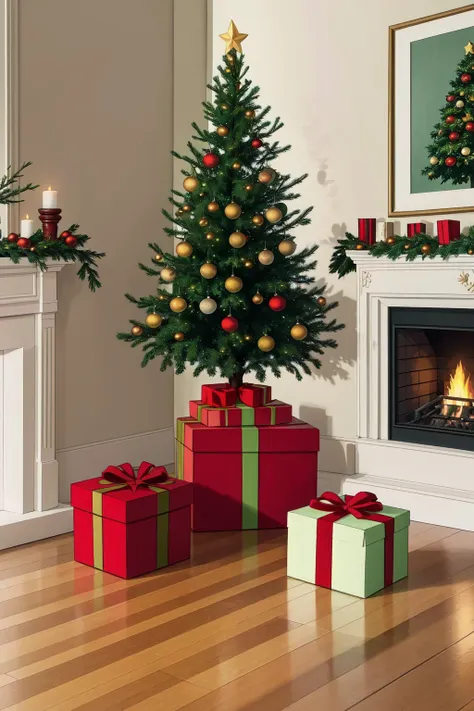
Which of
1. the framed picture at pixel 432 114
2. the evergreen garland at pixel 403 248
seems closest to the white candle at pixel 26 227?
the evergreen garland at pixel 403 248

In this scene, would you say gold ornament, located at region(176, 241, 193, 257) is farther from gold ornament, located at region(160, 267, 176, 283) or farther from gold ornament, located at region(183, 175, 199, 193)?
gold ornament, located at region(183, 175, 199, 193)

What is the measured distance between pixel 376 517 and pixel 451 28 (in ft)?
7.38

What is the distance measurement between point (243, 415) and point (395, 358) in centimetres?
87

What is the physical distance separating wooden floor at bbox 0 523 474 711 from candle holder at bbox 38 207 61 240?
138 cm

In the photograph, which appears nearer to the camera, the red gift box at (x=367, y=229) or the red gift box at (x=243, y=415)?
the red gift box at (x=243, y=415)

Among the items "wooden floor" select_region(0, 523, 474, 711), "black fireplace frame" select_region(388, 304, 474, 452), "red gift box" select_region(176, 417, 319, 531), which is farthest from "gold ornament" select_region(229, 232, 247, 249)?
"wooden floor" select_region(0, 523, 474, 711)

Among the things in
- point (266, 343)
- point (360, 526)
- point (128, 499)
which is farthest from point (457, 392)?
point (128, 499)

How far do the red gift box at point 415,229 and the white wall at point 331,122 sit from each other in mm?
163

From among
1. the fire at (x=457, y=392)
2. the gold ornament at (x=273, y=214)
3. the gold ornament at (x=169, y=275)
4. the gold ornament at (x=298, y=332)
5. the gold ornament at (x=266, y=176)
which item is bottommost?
the fire at (x=457, y=392)

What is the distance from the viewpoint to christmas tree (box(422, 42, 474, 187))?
3.95 metres

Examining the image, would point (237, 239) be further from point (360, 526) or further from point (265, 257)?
point (360, 526)

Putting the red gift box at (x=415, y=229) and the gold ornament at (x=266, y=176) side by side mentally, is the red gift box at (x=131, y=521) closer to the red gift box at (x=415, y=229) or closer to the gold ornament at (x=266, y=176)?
the gold ornament at (x=266, y=176)

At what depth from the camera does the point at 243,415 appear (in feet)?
12.9

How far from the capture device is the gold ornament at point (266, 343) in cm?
389
